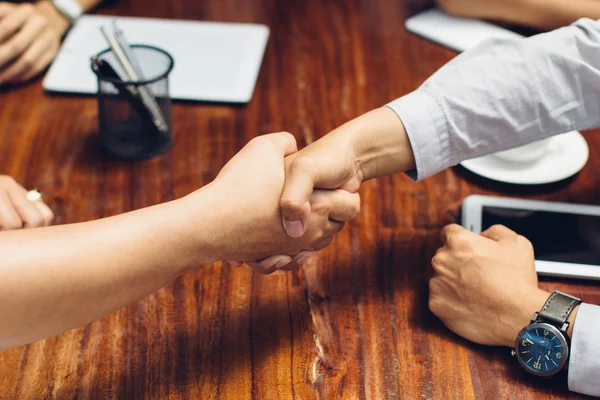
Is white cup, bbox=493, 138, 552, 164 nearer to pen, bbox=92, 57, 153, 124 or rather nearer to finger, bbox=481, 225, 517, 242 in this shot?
finger, bbox=481, 225, 517, 242

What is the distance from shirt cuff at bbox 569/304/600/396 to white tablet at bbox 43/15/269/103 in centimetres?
66

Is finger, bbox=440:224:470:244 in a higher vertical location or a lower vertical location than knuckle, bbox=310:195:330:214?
lower

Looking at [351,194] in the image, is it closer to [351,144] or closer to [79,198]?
[351,144]

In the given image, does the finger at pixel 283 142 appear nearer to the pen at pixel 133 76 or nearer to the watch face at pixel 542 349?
the pen at pixel 133 76

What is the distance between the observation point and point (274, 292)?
2.81 ft

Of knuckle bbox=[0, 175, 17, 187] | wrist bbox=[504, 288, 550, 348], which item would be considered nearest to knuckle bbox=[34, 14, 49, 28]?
knuckle bbox=[0, 175, 17, 187]

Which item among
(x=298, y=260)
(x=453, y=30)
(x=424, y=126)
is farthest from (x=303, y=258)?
(x=453, y=30)

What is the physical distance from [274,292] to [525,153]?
0.44 m

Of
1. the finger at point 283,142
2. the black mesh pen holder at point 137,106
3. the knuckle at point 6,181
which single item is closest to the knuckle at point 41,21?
the black mesh pen holder at point 137,106

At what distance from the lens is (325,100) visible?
46.5 inches

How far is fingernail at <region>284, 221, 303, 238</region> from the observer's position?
0.82m

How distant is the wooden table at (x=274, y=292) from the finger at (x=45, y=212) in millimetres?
26

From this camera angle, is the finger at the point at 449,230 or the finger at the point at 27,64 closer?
→ the finger at the point at 449,230

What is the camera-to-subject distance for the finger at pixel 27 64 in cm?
118
